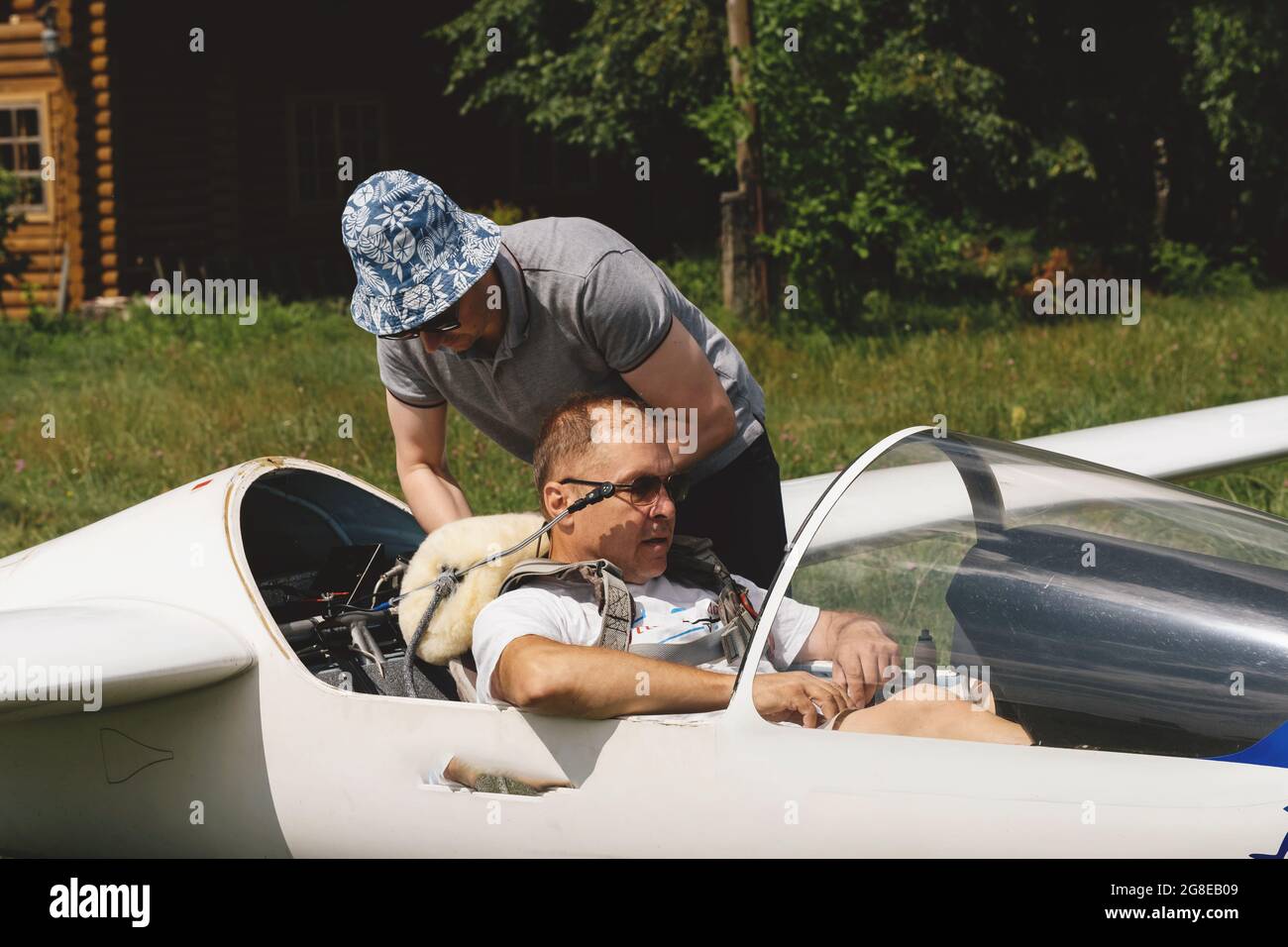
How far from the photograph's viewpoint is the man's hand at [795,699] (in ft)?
7.86

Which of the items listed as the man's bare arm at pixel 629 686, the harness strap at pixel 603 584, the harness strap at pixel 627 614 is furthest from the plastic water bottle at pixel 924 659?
the harness strap at pixel 603 584

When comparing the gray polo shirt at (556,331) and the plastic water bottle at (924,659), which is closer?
the plastic water bottle at (924,659)

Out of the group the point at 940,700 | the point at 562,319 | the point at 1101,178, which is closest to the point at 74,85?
the point at 1101,178

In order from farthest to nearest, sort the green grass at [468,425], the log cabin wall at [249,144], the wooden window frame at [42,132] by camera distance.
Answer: the wooden window frame at [42,132], the log cabin wall at [249,144], the green grass at [468,425]

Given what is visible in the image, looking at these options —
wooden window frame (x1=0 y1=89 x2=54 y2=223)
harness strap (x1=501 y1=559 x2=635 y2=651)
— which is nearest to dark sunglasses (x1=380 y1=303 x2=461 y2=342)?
harness strap (x1=501 y1=559 x2=635 y2=651)

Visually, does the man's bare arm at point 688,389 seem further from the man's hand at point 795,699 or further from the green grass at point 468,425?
the green grass at point 468,425

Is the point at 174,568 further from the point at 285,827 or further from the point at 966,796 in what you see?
the point at 966,796

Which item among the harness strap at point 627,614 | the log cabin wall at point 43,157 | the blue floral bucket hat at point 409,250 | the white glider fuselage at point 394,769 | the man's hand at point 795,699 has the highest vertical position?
the log cabin wall at point 43,157

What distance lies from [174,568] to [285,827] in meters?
0.64

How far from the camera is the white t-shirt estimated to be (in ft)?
8.43

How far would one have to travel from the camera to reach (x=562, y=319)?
2.88 meters

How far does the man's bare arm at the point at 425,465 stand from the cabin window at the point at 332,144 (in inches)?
513

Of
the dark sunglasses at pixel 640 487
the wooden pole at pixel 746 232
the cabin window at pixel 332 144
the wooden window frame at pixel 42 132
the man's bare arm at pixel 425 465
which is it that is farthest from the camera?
the cabin window at pixel 332 144

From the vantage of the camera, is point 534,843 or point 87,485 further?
point 87,485
